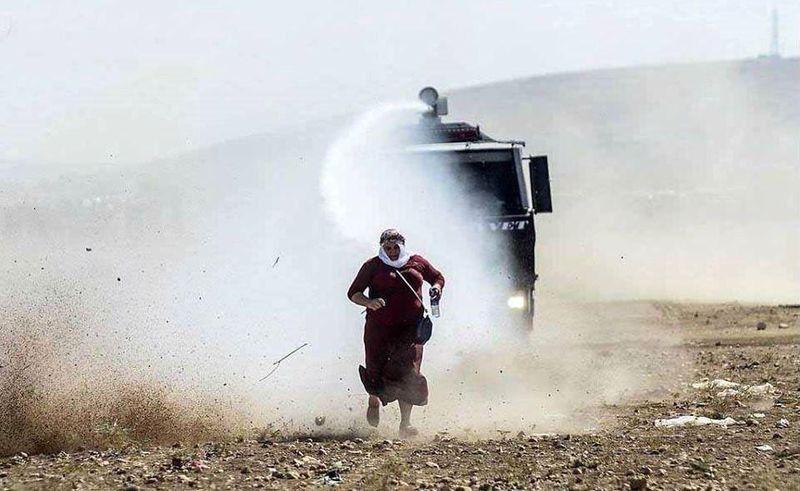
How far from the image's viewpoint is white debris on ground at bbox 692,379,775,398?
37.0ft

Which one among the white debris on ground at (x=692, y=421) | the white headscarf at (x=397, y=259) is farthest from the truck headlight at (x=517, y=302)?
the white headscarf at (x=397, y=259)

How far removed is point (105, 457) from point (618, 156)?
55231mm

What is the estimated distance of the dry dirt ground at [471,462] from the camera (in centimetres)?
725

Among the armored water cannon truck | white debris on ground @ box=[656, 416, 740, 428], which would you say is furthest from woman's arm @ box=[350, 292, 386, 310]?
the armored water cannon truck

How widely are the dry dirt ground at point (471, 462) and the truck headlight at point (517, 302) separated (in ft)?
12.4

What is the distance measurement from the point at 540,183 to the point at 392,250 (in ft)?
13.2

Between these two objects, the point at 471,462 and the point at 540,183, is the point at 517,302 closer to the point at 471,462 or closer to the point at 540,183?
the point at 540,183

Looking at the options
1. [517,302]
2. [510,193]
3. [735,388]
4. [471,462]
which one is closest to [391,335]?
[471,462]

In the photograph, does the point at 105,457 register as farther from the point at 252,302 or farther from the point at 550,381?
the point at 550,381

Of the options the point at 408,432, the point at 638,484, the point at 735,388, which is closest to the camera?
the point at 638,484

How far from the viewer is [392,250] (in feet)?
32.9

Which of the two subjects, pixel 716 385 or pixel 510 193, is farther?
pixel 510 193

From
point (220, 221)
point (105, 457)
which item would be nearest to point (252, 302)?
point (220, 221)

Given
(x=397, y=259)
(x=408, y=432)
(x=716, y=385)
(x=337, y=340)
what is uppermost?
(x=397, y=259)
